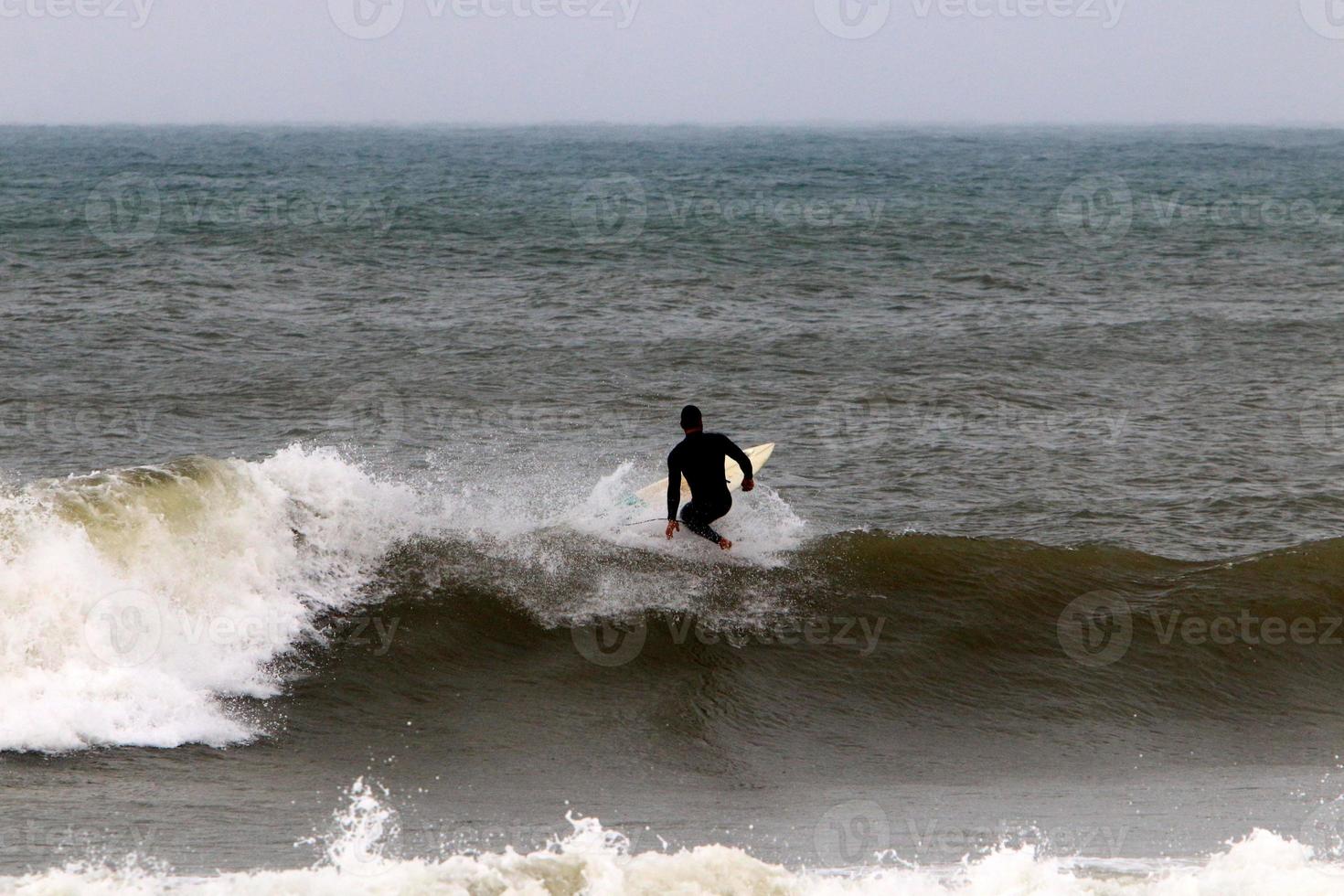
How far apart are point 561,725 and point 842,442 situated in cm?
744

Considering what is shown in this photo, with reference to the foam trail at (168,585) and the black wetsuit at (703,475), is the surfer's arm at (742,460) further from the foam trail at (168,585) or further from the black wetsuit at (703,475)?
the foam trail at (168,585)

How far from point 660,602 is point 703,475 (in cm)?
110

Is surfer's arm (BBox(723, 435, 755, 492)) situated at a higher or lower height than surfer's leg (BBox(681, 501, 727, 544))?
higher

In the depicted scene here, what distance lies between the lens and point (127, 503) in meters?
9.75

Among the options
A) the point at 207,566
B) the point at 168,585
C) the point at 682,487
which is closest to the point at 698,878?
the point at 168,585

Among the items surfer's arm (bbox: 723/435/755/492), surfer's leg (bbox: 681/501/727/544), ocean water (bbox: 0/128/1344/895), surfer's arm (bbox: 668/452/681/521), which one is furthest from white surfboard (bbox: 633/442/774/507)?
surfer's arm (bbox: 723/435/755/492)

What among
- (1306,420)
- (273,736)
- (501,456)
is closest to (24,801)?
(273,736)

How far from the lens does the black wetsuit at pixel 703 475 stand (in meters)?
10.5

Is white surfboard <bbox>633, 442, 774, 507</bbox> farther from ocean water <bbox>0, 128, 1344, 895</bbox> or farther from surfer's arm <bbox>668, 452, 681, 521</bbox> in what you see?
surfer's arm <bbox>668, 452, 681, 521</bbox>

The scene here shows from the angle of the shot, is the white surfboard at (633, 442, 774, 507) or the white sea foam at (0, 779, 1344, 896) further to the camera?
the white surfboard at (633, 442, 774, 507)

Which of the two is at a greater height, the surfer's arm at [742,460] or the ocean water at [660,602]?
the surfer's arm at [742,460]

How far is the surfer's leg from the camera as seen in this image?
10727mm

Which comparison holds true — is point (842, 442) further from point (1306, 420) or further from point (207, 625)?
point (207, 625)


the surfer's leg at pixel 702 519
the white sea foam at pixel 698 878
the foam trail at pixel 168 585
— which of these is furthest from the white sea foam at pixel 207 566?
the white sea foam at pixel 698 878
